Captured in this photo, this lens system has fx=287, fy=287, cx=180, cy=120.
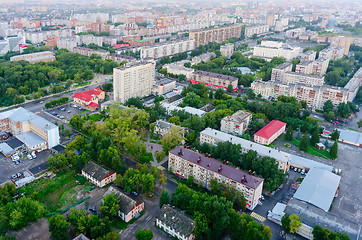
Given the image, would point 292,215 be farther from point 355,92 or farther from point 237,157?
point 355,92

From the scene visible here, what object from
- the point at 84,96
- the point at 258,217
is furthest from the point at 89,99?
the point at 258,217

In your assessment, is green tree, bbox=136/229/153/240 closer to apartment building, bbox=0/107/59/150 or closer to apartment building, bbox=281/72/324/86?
apartment building, bbox=0/107/59/150

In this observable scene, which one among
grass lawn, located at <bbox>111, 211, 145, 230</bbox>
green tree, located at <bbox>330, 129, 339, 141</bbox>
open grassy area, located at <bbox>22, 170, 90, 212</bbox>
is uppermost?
green tree, located at <bbox>330, 129, 339, 141</bbox>

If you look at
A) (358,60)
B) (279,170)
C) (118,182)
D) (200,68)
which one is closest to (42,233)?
(118,182)

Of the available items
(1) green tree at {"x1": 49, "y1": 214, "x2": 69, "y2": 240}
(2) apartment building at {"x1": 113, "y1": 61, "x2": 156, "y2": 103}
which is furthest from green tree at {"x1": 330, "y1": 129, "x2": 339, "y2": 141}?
(1) green tree at {"x1": 49, "y1": 214, "x2": 69, "y2": 240}

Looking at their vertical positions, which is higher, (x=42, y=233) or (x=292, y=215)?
(x=292, y=215)

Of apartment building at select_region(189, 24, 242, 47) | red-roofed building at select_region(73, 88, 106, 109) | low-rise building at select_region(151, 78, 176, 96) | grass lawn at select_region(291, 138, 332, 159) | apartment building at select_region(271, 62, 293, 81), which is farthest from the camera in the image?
apartment building at select_region(189, 24, 242, 47)
